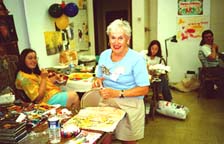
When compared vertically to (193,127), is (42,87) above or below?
above

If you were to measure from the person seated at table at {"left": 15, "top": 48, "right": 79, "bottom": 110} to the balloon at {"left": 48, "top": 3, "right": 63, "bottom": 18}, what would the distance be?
1.10 metres

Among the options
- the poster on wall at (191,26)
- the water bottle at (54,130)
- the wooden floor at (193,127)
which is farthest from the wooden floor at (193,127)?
the water bottle at (54,130)

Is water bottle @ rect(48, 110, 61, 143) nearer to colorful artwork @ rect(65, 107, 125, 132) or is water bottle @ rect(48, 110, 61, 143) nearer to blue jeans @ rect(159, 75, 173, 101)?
colorful artwork @ rect(65, 107, 125, 132)

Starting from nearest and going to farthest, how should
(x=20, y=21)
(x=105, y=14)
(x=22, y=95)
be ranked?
1. (x=22, y=95)
2. (x=20, y=21)
3. (x=105, y=14)

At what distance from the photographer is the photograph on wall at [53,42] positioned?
3.81m

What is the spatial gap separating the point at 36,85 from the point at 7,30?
762 mm

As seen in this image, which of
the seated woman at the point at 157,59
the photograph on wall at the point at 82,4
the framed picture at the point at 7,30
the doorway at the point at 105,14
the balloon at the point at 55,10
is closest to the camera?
the framed picture at the point at 7,30

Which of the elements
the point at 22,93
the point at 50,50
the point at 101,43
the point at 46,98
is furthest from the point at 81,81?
the point at 101,43

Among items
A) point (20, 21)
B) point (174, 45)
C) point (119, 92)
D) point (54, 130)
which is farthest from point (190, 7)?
point (54, 130)

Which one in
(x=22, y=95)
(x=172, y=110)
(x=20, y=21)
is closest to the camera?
(x=22, y=95)

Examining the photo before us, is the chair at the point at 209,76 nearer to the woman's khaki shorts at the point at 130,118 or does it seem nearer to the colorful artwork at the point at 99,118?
the woman's khaki shorts at the point at 130,118

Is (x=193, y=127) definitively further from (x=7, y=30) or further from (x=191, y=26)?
(x=7, y=30)

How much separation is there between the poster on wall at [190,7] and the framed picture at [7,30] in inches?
131

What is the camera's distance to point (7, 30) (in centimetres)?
297
